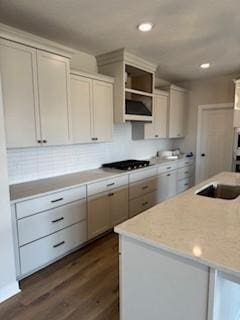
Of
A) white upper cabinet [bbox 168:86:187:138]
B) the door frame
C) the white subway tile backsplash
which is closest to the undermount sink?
the white subway tile backsplash

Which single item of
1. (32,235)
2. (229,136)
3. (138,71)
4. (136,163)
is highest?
(138,71)

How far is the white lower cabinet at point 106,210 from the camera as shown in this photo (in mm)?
2855

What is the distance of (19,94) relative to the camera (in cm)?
224

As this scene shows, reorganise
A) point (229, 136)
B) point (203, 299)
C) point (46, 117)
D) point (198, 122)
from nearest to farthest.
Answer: point (203, 299)
point (46, 117)
point (229, 136)
point (198, 122)

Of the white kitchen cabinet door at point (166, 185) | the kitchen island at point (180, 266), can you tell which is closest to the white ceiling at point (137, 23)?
the kitchen island at point (180, 266)

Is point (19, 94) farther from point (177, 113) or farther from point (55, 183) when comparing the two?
point (177, 113)

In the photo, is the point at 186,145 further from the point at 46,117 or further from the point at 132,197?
the point at 46,117

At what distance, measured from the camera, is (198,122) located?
200 inches

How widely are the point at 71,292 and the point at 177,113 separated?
394 cm

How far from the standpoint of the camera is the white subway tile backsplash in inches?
104

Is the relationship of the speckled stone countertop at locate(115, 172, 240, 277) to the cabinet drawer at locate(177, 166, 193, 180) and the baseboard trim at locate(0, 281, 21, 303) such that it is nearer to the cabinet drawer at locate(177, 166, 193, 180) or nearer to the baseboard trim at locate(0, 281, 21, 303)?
the baseboard trim at locate(0, 281, 21, 303)

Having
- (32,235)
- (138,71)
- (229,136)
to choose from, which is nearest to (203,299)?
(32,235)

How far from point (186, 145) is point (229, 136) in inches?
37.3

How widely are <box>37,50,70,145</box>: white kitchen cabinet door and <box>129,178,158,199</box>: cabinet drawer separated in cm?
130
